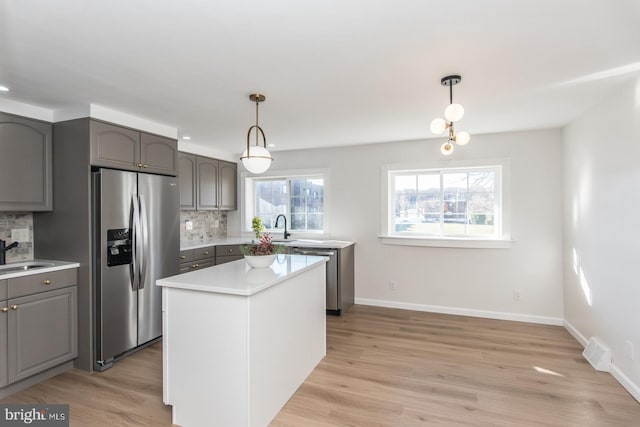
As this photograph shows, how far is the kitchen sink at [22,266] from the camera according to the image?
2691mm

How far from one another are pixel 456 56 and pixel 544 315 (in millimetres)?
3408

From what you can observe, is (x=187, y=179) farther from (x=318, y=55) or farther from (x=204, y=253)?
(x=318, y=55)

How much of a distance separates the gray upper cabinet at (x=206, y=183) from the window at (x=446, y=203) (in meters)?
2.47

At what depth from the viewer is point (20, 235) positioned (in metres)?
3.03

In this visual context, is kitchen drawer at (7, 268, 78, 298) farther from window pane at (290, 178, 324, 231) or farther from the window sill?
the window sill

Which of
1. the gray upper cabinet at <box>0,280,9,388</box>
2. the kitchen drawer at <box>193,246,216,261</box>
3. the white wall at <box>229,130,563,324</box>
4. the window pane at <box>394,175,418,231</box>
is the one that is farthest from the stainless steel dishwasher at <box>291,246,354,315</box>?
the gray upper cabinet at <box>0,280,9,388</box>

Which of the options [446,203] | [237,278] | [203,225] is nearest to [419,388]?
[237,278]

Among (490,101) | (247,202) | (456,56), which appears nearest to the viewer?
(456,56)

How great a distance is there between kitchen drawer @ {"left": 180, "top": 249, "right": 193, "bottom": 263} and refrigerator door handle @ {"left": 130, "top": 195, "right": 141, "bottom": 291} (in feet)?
2.77

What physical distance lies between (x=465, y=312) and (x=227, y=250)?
3.29 m

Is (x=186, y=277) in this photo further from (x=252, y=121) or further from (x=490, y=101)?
(x=490, y=101)

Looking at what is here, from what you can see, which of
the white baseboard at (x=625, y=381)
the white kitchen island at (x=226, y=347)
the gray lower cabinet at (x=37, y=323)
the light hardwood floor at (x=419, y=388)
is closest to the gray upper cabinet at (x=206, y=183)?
the gray lower cabinet at (x=37, y=323)

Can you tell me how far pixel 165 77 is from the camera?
235cm

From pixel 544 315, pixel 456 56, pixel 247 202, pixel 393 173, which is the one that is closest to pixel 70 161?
pixel 247 202
